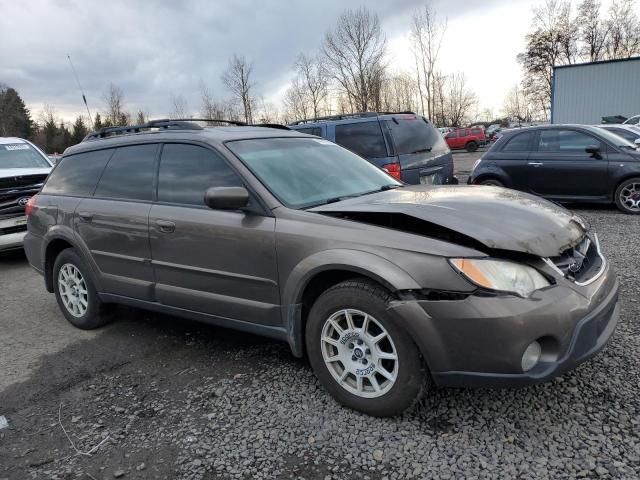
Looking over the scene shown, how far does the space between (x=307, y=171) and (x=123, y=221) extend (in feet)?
5.06

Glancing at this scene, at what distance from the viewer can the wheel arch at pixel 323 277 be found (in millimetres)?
2598

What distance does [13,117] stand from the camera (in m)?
60.6

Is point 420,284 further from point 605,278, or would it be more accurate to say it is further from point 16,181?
point 16,181

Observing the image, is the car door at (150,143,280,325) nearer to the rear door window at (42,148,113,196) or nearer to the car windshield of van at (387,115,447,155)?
the rear door window at (42,148,113,196)

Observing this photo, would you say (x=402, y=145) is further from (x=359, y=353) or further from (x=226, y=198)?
(x=359, y=353)

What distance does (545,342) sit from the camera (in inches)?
96.8

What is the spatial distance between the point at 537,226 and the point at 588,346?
688mm

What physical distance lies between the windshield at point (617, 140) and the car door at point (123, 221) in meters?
7.67

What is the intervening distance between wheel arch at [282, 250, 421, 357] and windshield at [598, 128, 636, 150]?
7452 mm

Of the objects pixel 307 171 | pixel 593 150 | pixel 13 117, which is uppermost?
pixel 13 117

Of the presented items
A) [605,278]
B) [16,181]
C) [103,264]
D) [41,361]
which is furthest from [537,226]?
[16,181]

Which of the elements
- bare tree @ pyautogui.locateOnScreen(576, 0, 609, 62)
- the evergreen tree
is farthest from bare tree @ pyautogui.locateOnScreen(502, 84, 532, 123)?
the evergreen tree

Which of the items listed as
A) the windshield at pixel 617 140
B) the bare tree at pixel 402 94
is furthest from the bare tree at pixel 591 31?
the windshield at pixel 617 140

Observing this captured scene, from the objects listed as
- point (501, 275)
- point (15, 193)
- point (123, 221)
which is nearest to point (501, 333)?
point (501, 275)
